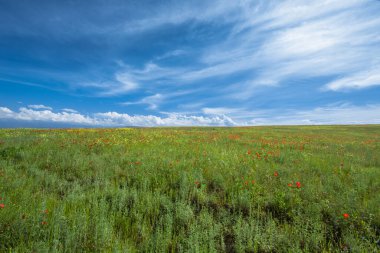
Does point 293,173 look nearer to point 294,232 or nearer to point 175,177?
point 294,232

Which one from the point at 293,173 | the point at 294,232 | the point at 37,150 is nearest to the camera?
the point at 294,232

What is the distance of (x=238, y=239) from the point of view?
3.18 meters

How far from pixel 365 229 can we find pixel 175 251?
→ 3.74 meters

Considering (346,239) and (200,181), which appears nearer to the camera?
(346,239)

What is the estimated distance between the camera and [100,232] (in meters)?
3.09

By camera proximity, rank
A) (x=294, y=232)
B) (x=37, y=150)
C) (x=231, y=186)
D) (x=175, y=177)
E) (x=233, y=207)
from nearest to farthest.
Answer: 1. (x=294, y=232)
2. (x=233, y=207)
3. (x=231, y=186)
4. (x=175, y=177)
5. (x=37, y=150)

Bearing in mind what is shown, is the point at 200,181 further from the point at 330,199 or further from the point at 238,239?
the point at 330,199

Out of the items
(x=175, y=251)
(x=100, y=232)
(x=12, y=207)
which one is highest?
(x=12, y=207)

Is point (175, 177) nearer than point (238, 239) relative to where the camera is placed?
No

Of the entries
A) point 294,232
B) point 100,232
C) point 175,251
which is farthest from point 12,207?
point 294,232

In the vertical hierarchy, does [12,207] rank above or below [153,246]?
above

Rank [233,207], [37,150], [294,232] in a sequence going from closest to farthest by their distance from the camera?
[294,232]
[233,207]
[37,150]

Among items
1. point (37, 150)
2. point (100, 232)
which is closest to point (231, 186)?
point (100, 232)

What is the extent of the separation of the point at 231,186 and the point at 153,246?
118 inches
